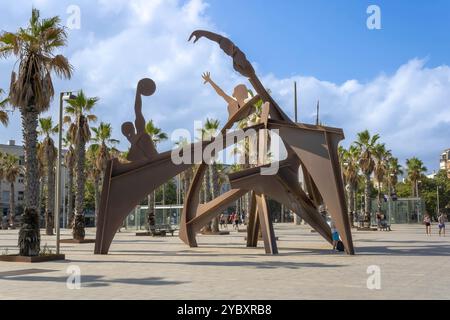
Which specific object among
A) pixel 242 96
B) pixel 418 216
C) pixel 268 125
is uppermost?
pixel 242 96

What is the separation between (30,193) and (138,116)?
4738 mm

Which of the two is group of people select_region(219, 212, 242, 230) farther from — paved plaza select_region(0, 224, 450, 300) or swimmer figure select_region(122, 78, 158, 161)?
paved plaza select_region(0, 224, 450, 300)

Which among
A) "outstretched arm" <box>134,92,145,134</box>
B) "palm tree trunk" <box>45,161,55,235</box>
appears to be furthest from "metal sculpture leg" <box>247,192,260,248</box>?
"palm tree trunk" <box>45,161,55,235</box>

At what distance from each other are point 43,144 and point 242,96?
22.0m

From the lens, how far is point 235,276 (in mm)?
11125

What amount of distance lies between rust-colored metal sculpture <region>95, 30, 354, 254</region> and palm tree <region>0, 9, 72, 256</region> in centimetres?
259

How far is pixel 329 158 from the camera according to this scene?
54.2 ft

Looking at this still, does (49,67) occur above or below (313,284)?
above

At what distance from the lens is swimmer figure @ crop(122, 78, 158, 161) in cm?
1855

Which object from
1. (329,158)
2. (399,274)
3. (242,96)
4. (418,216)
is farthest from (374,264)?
(418,216)

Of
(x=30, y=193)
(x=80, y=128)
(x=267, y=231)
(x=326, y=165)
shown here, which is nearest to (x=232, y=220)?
(x=80, y=128)

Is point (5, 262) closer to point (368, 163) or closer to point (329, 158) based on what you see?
point (329, 158)

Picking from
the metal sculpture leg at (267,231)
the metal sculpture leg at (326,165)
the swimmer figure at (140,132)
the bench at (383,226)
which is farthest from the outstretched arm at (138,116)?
the bench at (383,226)
